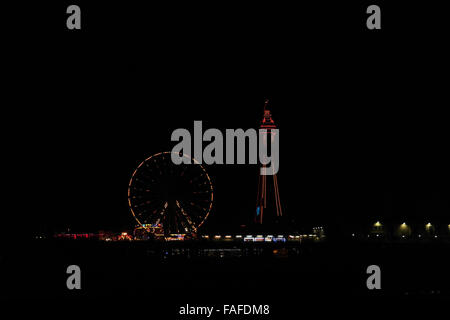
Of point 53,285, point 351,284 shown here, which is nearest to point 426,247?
point 351,284

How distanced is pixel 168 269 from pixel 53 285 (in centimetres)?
732

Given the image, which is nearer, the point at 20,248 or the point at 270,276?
the point at 270,276

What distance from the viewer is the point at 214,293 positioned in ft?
104

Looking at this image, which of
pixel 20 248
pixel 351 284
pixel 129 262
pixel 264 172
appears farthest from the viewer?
pixel 264 172
